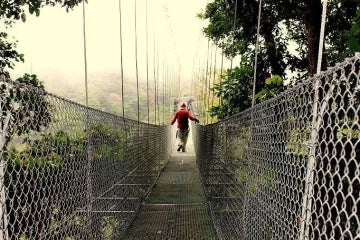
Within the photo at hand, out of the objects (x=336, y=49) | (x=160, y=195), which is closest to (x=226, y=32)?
(x=336, y=49)

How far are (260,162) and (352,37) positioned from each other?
2.02ft

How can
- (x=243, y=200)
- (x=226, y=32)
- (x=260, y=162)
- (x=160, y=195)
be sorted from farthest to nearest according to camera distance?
(x=226, y=32), (x=160, y=195), (x=243, y=200), (x=260, y=162)

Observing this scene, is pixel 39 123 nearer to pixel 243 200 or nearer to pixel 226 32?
pixel 243 200

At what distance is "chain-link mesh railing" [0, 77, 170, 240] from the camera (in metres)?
1.14

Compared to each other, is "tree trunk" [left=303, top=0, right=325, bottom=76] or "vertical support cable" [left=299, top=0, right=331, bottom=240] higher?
"tree trunk" [left=303, top=0, right=325, bottom=76]

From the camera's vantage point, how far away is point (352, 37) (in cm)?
168

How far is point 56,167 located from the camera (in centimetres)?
153

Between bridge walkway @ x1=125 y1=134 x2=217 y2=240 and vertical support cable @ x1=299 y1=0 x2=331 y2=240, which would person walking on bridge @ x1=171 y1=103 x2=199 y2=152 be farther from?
vertical support cable @ x1=299 y1=0 x2=331 y2=240

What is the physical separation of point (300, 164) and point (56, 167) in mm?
867

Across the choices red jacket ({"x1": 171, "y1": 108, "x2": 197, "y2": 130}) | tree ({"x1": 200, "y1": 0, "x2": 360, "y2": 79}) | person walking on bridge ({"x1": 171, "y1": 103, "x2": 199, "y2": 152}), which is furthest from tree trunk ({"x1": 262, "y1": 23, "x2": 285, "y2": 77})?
red jacket ({"x1": 171, "y1": 108, "x2": 197, "y2": 130})

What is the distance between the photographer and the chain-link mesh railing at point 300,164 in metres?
0.87

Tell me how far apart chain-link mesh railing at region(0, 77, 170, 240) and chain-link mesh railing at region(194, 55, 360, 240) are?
0.73 meters

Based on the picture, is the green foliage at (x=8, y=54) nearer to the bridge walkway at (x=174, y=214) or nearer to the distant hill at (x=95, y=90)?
the bridge walkway at (x=174, y=214)

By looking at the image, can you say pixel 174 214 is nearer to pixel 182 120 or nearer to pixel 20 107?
pixel 20 107
